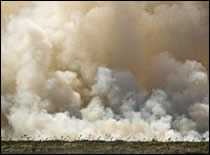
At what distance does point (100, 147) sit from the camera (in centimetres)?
1593

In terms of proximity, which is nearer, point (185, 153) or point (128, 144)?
point (185, 153)

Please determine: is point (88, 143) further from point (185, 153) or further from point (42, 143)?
point (185, 153)

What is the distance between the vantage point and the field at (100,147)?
49.4 feet

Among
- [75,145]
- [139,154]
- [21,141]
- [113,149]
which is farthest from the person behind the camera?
[21,141]

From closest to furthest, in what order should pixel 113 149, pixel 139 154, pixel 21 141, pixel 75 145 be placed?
pixel 139 154, pixel 113 149, pixel 75 145, pixel 21 141

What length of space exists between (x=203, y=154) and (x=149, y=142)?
3.19 meters

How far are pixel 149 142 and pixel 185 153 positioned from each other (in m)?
2.85

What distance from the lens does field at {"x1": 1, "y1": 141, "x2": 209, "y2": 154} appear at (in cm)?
1507

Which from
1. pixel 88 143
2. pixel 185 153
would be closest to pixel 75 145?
pixel 88 143

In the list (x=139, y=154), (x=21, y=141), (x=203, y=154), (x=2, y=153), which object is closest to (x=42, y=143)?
(x=21, y=141)

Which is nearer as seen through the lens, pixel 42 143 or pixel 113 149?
pixel 113 149

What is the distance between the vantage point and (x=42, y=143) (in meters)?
17.1

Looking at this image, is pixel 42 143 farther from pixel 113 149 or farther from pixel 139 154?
pixel 139 154

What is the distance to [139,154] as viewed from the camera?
46.4ft
